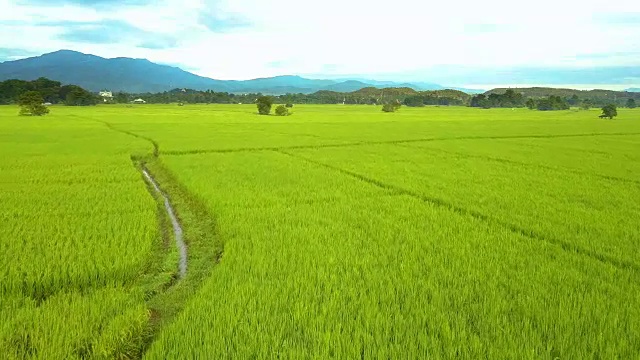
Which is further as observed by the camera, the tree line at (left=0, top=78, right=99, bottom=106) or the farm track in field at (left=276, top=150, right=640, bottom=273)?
the tree line at (left=0, top=78, right=99, bottom=106)

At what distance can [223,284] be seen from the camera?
4773mm

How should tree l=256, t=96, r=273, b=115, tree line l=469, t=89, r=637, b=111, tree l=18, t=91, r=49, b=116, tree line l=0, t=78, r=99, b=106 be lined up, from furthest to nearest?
tree line l=469, t=89, r=637, b=111
tree line l=0, t=78, r=99, b=106
tree l=256, t=96, r=273, b=115
tree l=18, t=91, r=49, b=116

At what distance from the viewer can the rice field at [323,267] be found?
360 cm

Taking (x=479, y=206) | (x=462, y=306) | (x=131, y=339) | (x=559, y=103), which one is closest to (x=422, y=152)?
(x=479, y=206)

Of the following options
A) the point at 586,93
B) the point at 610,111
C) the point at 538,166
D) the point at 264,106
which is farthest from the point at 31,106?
the point at 586,93

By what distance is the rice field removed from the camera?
11.8 ft

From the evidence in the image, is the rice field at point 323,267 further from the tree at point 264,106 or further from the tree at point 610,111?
the tree at point 610,111

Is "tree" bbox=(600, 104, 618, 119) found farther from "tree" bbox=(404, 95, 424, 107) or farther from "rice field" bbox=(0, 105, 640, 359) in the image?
"tree" bbox=(404, 95, 424, 107)

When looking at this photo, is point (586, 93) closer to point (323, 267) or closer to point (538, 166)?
point (538, 166)

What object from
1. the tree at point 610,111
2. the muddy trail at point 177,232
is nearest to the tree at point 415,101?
the tree at point 610,111

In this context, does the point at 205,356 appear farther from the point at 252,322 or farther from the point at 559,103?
the point at 559,103

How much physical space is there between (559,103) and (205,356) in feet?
329

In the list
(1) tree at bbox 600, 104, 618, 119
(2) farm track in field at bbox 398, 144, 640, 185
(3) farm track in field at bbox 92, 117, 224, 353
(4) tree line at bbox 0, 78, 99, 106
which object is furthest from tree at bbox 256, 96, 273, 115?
(3) farm track in field at bbox 92, 117, 224, 353

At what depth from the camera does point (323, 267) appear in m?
5.24
